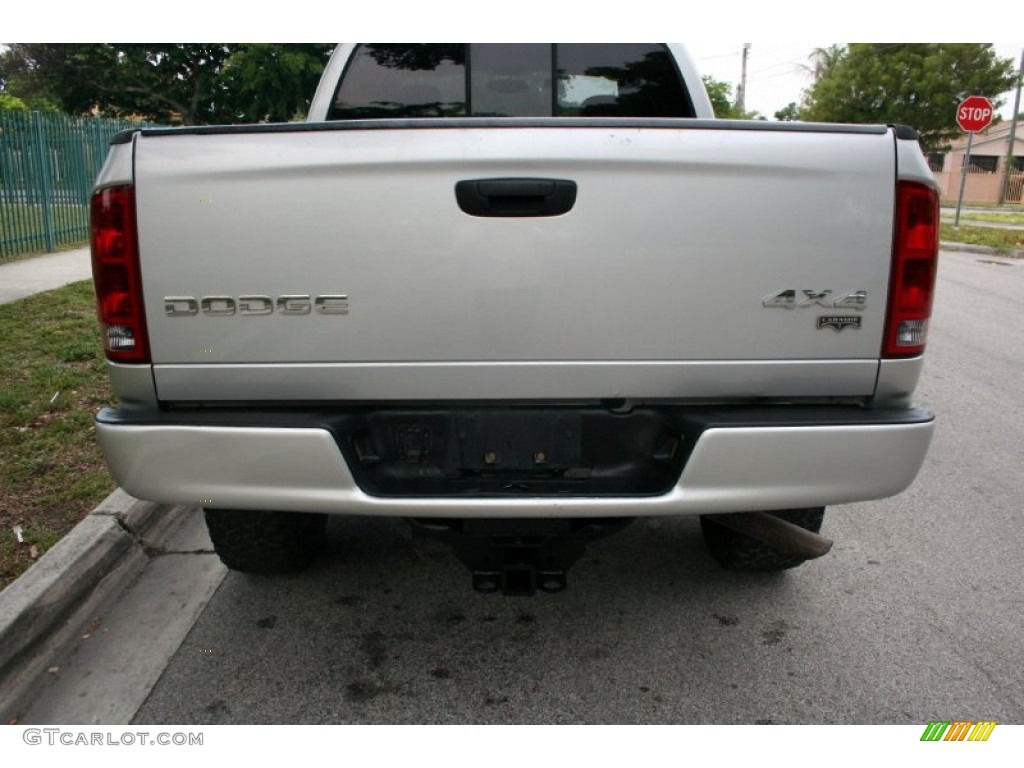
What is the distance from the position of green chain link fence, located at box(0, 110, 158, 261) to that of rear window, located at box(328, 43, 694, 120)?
9618mm

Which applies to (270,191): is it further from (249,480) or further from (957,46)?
(957,46)

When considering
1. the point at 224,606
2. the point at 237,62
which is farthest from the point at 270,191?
the point at 237,62

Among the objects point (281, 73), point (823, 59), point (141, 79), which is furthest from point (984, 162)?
point (141, 79)

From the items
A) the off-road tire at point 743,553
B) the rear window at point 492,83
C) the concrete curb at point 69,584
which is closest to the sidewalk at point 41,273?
the concrete curb at point 69,584

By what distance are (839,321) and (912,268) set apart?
0.77 feet

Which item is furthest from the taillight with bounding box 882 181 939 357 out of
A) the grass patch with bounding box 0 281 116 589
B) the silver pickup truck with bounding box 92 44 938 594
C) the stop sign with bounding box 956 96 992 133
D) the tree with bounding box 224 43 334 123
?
the tree with bounding box 224 43 334 123

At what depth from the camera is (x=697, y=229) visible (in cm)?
212

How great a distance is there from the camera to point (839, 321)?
2.18 meters

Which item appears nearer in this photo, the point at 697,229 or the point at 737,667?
the point at 697,229

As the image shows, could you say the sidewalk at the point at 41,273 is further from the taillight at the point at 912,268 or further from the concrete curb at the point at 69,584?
the taillight at the point at 912,268

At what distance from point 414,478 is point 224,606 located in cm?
119

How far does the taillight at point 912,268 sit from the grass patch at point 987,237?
642 inches

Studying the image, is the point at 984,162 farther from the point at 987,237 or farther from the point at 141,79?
the point at 141,79

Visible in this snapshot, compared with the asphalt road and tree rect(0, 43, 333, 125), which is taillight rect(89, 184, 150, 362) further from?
tree rect(0, 43, 333, 125)
